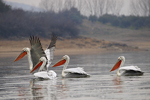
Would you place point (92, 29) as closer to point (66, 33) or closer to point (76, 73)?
point (66, 33)

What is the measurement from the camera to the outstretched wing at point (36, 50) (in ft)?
37.3

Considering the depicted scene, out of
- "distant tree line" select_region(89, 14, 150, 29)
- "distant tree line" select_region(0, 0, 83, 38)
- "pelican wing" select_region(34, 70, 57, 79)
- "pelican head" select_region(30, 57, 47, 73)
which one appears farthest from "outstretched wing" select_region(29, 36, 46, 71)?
"distant tree line" select_region(89, 14, 150, 29)

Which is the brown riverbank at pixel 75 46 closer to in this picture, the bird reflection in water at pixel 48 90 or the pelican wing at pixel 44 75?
the pelican wing at pixel 44 75

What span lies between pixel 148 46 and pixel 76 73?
28.2 metres

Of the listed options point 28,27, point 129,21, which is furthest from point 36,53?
point 129,21

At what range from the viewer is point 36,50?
11508mm

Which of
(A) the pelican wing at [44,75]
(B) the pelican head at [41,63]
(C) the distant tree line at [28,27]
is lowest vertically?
(C) the distant tree line at [28,27]

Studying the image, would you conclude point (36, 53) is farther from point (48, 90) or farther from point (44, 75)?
point (48, 90)

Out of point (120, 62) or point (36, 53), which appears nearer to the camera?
point (36, 53)

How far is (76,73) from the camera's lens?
10.6m

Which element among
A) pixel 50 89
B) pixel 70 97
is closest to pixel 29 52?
pixel 50 89

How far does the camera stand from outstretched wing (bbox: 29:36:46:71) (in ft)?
37.3

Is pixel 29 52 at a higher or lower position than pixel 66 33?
higher

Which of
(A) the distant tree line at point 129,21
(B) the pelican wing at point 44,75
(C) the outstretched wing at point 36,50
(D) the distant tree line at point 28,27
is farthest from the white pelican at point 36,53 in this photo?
(A) the distant tree line at point 129,21
